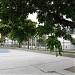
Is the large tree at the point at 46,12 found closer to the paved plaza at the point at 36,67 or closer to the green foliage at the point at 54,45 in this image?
the green foliage at the point at 54,45

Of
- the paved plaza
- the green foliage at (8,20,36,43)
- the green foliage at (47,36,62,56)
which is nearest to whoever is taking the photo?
the green foliage at (47,36,62,56)

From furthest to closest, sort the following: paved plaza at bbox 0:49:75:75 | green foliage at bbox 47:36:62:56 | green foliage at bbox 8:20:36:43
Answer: green foliage at bbox 8:20:36:43 → paved plaza at bbox 0:49:75:75 → green foliage at bbox 47:36:62:56

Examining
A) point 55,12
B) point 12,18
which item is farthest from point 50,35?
point 12,18

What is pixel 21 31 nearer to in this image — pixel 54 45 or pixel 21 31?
pixel 21 31

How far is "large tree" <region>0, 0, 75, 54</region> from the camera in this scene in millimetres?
12320

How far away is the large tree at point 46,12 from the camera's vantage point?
40.4ft

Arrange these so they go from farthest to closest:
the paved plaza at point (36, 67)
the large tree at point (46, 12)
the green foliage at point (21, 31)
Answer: the green foliage at point (21, 31) → the paved plaza at point (36, 67) → the large tree at point (46, 12)

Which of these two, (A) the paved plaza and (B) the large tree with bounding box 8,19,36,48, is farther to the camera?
(B) the large tree with bounding box 8,19,36,48

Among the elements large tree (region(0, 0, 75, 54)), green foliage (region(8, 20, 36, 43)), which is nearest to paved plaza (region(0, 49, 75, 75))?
green foliage (region(8, 20, 36, 43))

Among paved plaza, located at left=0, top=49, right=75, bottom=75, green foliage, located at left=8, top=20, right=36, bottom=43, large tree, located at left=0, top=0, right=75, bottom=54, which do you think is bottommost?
paved plaza, located at left=0, top=49, right=75, bottom=75

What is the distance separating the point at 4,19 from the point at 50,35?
8.65 ft

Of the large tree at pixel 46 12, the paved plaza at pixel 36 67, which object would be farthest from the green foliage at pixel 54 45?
the paved plaza at pixel 36 67

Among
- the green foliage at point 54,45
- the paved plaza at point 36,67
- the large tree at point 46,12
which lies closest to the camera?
the large tree at point 46,12

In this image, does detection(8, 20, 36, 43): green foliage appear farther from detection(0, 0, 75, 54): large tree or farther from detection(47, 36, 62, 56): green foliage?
detection(47, 36, 62, 56): green foliage
